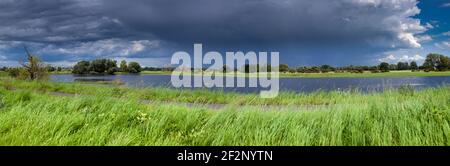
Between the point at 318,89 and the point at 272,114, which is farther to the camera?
the point at 318,89

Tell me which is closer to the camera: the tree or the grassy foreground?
the grassy foreground

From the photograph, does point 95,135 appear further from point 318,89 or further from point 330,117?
point 318,89

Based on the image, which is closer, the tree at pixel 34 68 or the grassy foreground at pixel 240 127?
the grassy foreground at pixel 240 127

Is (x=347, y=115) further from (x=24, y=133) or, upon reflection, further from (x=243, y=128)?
(x=24, y=133)

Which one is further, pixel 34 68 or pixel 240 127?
pixel 34 68

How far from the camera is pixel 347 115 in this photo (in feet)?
23.5

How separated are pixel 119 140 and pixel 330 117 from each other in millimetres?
3540
